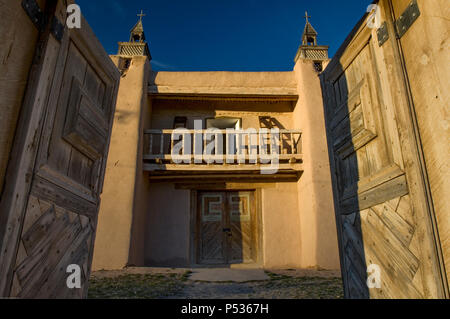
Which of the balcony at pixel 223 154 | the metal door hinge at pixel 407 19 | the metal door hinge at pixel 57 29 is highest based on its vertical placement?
the balcony at pixel 223 154

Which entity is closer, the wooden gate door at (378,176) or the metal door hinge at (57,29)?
the wooden gate door at (378,176)

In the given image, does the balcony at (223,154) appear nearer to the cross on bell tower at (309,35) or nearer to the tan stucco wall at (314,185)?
the tan stucco wall at (314,185)

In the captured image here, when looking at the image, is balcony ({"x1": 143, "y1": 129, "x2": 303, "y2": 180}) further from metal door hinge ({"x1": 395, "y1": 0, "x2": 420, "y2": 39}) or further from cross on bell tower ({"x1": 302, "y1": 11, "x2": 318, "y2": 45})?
metal door hinge ({"x1": 395, "y1": 0, "x2": 420, "y2": 39})

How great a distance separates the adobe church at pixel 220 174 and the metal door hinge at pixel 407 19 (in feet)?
22.5

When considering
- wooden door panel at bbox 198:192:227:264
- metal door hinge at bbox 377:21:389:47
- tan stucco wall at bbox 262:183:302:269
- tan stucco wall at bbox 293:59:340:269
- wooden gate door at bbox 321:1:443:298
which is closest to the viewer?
wooden gate door at bbox 321:1:443:298

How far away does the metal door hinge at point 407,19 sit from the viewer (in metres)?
2.43

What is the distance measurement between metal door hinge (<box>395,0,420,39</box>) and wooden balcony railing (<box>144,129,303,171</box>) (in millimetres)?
6887

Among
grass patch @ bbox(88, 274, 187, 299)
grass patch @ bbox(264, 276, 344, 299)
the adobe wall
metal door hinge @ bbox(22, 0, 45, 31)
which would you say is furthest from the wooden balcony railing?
metal door hinge @ bbox(22, 0, 45, 31)

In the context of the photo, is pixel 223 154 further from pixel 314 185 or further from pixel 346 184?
pixel 346 184

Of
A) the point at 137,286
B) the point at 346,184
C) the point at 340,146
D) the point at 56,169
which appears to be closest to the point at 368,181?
the point at 346,184

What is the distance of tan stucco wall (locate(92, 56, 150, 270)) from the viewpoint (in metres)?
8.39

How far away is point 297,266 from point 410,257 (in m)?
7.60

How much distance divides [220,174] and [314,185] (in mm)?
3009

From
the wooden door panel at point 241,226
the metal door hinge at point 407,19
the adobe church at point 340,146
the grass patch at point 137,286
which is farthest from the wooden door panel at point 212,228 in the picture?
the metal door hinge at point 407,19
